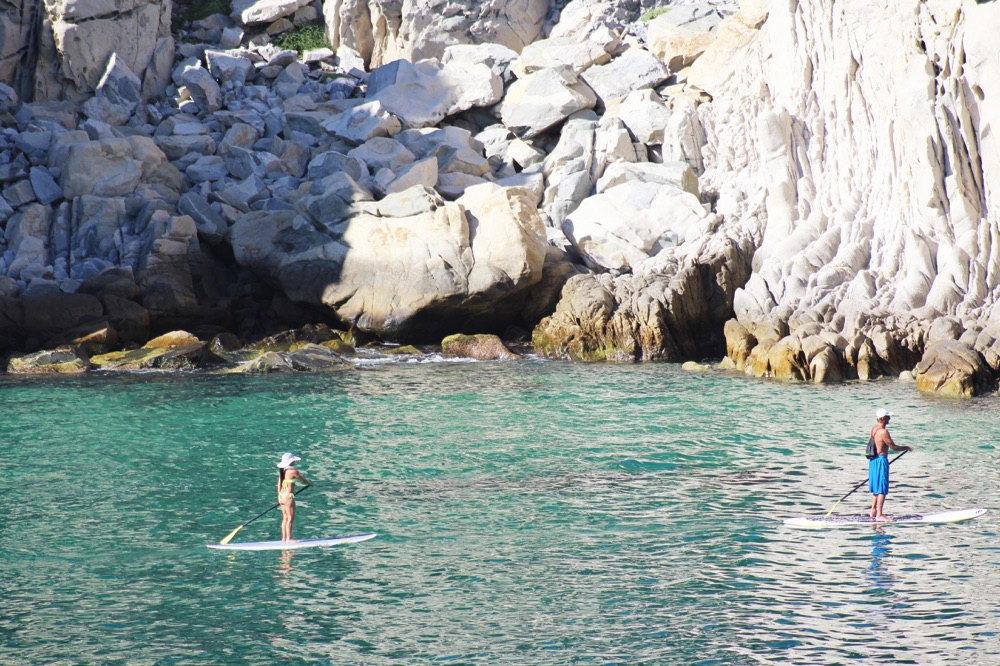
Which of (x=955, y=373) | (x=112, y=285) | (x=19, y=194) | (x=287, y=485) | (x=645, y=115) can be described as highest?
(x=645, y=115)

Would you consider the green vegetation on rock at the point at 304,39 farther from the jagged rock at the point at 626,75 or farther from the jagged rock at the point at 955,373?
the jagged rock at the point at 955,373

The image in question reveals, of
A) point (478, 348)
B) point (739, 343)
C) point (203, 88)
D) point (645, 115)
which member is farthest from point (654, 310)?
point (203, 88)

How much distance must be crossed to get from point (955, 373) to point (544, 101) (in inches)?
836

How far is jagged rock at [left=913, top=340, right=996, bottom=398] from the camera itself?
22594 mm

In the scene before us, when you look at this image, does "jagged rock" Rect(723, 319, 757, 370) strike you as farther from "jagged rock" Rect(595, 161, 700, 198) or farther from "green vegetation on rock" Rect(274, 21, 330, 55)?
"green vegetation on rock" Rect(274, 21, 330, 55)

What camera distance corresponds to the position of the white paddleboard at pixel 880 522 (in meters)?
13.6

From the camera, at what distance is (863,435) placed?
19094 millimetres

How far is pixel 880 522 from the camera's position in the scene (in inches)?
535

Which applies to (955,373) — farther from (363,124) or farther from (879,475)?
(363,124)

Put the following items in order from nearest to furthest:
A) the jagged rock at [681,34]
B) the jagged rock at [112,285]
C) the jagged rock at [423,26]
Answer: the jagged rock at [112,285], the jagged rock at [681,34], the jagged rock at [423,26]

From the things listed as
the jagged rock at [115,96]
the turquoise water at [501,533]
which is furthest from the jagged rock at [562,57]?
the turquoise water at [501,533]

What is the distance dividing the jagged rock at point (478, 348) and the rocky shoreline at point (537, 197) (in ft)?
0.68

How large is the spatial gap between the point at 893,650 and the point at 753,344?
1801 cm

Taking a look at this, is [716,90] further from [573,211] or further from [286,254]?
[286,254]
